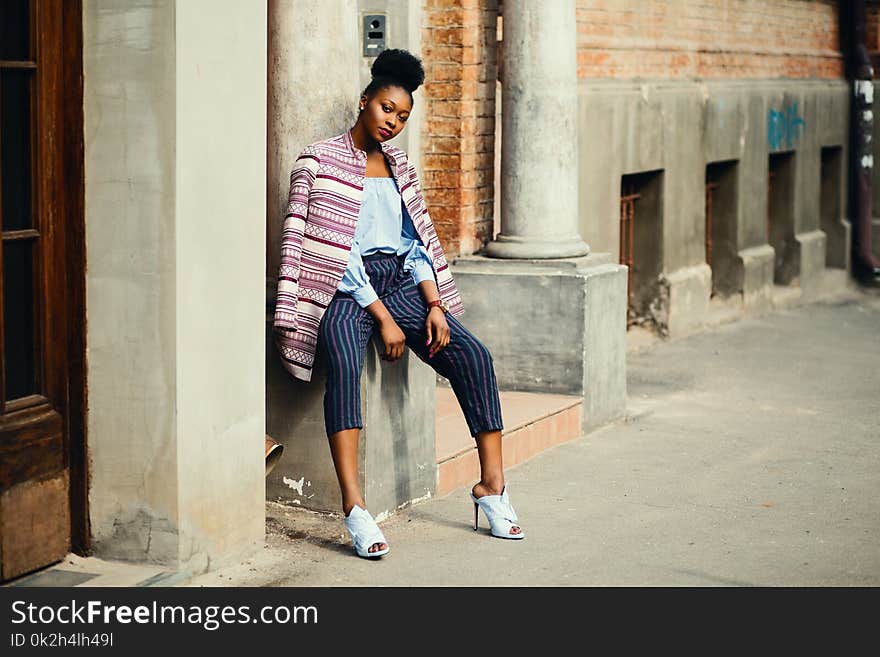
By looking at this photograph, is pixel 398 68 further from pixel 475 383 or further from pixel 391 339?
pixel 475 383

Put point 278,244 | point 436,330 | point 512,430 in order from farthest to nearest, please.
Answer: point 512,430, point 278,244, point 436,330

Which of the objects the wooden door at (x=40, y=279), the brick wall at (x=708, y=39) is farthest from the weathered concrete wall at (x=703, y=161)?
the wooden door at (x=40, y=279)

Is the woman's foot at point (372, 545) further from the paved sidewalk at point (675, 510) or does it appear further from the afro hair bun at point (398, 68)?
the afro hair bun at point (398, 68)

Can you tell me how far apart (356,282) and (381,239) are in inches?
9.2

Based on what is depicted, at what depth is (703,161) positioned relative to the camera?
1302 cm

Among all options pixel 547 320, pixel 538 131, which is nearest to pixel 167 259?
pixel 547 320

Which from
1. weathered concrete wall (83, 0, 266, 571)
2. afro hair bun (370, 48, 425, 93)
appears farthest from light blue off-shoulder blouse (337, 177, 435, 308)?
weathered concrete wall (83, 0, 266, 571)

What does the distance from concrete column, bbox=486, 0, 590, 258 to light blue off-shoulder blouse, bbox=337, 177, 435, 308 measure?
2437 millimetres

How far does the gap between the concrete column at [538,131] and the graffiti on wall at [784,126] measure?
19.8ft

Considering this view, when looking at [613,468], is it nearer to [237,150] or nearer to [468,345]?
[468,345]

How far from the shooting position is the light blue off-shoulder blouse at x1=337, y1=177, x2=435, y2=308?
620 centimetres

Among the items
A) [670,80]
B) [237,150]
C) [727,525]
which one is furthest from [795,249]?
[237,150]

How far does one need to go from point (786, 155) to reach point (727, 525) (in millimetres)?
9317

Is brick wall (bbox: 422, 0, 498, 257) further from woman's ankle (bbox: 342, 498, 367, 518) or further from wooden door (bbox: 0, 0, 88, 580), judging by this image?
wooden door (bbox: 0, 0, 88, 580)
